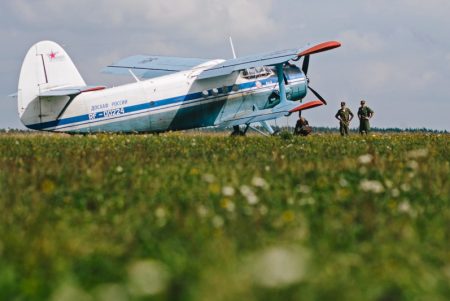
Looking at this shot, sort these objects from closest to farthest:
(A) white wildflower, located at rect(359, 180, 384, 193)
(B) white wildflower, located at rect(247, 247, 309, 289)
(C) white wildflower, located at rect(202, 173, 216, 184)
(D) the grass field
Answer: (B) white wildflower, located at rect(247, 247, 309, 289), (D) the grass field, (A) white wildflower, located at rect(359, 180, 384, 193), (C) white wildflower, located at rect(202, 173, 216, 184)

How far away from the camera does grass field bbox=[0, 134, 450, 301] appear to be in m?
3.53

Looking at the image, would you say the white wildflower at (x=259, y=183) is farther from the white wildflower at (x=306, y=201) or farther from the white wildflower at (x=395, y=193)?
the white wildflower at (x=395, y=193)

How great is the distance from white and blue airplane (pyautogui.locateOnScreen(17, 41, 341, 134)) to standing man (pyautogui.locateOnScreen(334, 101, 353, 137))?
359 cm

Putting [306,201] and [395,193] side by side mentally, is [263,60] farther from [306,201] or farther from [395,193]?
[306,201]

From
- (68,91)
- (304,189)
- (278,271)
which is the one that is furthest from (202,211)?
(68,91)

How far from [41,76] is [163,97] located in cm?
403

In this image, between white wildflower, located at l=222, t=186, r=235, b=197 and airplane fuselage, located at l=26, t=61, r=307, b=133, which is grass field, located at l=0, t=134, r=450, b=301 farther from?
airplane fuselage, located at l=26, t=61, r=307, b=133

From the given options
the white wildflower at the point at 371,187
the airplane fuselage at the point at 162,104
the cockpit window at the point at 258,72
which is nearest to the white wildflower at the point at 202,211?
the white wildflower at the point at 371,187

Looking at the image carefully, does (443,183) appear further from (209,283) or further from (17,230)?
(209,283)

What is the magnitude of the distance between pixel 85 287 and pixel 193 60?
28578mm

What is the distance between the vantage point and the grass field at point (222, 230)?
11.6 feet

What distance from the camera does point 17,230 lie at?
6.09 m

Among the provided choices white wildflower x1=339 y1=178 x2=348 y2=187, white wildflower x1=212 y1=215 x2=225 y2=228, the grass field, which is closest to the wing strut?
the grass field

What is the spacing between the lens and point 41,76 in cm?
2694
